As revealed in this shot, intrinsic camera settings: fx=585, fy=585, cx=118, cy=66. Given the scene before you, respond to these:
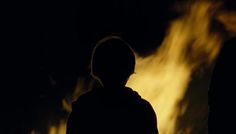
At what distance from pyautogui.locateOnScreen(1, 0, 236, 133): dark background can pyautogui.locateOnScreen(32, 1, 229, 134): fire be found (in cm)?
35

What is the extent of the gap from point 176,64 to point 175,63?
26mm

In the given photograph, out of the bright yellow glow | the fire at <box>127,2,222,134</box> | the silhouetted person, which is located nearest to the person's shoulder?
the silhouetted person

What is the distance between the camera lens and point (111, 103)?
3.78 metres

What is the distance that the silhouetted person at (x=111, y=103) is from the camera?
3.72 m

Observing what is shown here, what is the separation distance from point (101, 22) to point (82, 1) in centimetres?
32

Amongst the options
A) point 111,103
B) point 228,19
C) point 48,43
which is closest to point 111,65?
point 111,103

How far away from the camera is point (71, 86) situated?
6.66 metres

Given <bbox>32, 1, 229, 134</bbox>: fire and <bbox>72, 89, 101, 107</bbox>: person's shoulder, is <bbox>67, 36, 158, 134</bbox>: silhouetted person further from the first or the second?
<bbox>32, 1, 229, 134</bbox>: fire

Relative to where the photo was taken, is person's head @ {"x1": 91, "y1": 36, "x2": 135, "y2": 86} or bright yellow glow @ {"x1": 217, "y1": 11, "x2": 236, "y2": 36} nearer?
person's head @ {"x1": 91, "y1": 36, "x2": 135, "y2": 86}

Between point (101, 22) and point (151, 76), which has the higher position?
point (101, 22)

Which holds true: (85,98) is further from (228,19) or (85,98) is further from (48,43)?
(228,19)

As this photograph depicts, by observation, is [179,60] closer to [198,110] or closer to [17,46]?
[198,110]

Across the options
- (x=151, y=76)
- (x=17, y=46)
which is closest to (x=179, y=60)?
(x=151, y=76)

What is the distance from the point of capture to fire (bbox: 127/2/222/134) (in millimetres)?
6574
